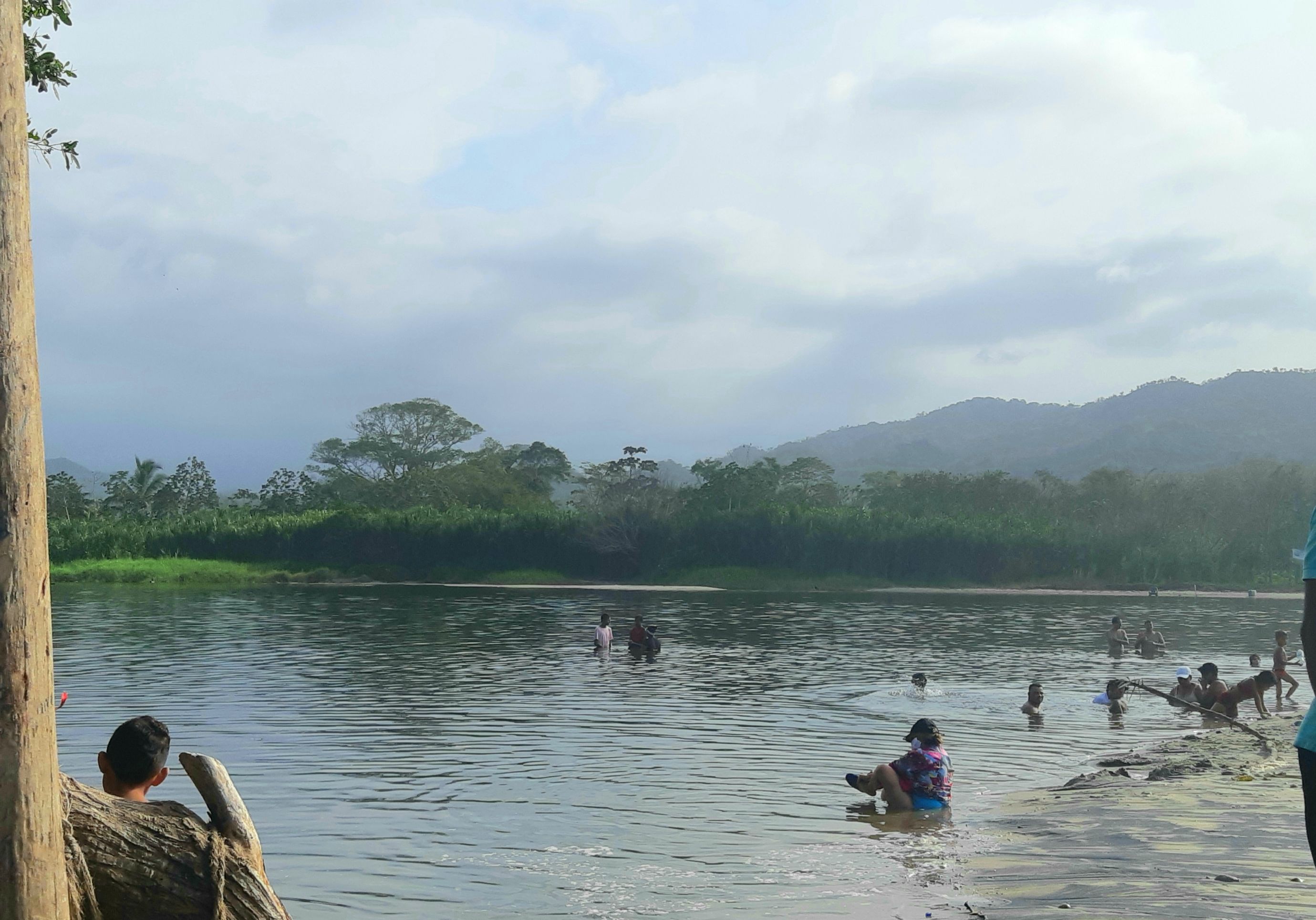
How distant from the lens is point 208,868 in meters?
5.14

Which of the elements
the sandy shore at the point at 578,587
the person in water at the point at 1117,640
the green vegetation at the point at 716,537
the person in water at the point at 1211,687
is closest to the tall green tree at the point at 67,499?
the green vegetation at the point at 716,537

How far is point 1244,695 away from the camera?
2170 centimetres

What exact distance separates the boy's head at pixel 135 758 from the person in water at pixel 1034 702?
17997 millimetres

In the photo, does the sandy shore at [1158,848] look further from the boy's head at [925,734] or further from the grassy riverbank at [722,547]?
the grassy riverbank at [722,547]

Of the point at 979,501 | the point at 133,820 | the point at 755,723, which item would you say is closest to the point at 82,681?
the point at 755,723

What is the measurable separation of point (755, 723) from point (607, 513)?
57.2 m

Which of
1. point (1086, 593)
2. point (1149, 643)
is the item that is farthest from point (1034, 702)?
point (1086, 593)

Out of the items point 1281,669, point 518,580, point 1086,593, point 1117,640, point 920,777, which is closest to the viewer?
point 920,777

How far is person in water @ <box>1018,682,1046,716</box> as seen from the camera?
859 inches

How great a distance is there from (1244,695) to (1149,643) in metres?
11.5

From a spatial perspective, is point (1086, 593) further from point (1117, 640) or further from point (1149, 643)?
point (1117, 640)

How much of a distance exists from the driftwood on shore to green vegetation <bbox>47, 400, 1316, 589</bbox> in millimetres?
67613

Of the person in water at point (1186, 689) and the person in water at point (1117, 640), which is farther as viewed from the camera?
the person in water at point (1117, 640)

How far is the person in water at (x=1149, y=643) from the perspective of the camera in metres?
32.7
